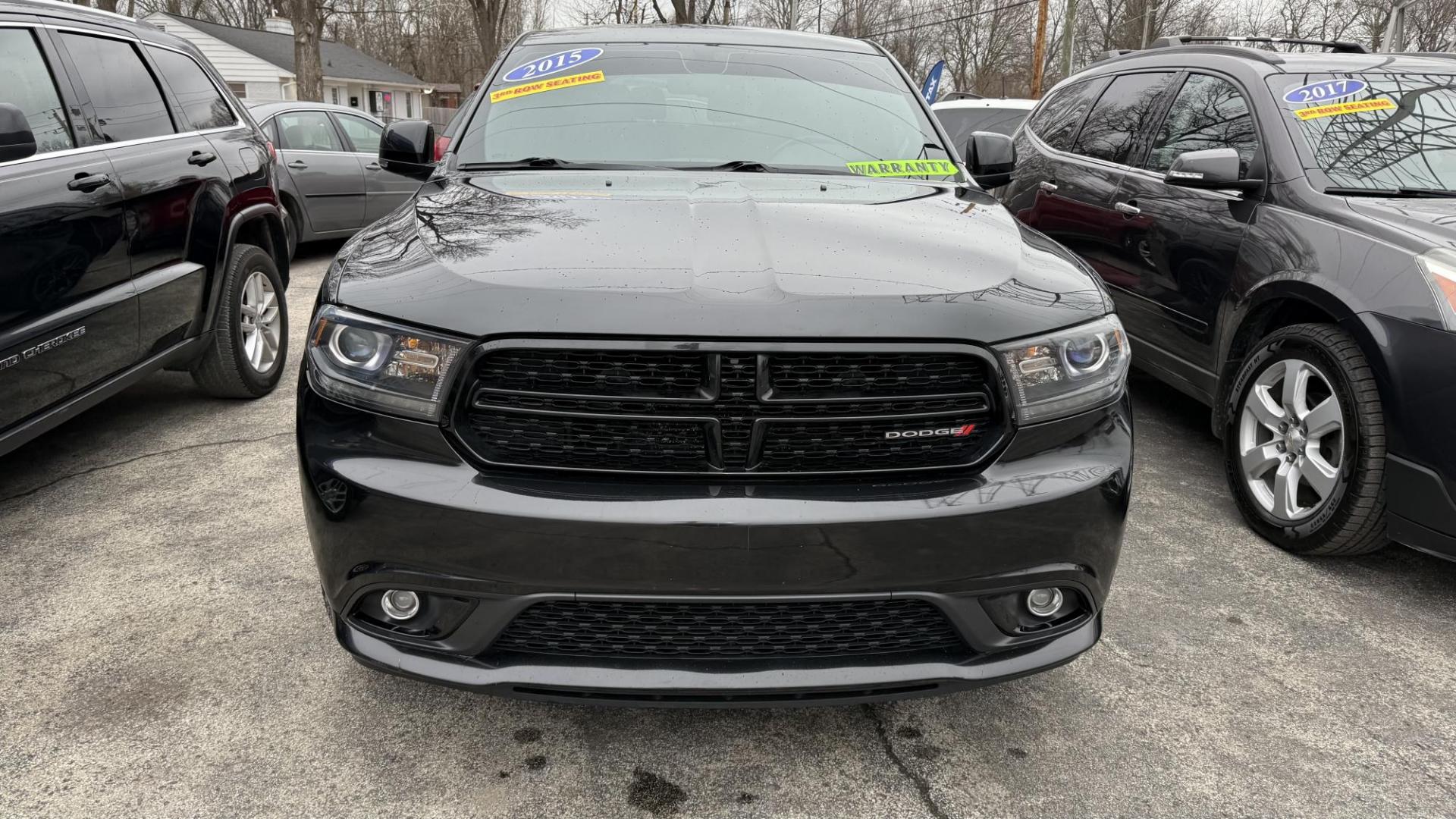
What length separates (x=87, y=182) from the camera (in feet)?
11.7

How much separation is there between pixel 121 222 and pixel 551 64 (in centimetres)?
181

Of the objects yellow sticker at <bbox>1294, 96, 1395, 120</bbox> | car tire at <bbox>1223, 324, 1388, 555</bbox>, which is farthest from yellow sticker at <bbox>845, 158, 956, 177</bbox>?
yellow sticker at <bbox>1294, 96, 1395, 120</bbox>

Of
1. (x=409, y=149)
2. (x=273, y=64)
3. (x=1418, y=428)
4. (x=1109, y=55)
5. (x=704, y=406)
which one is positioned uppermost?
(x=273, y=64)

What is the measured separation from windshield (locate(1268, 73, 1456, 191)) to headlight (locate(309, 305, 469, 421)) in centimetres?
342

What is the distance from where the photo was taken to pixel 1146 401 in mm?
5355

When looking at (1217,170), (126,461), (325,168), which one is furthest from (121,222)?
(325,168)

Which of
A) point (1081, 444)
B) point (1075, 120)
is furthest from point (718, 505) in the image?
point (1075, 120)

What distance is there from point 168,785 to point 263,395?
3.22 metres

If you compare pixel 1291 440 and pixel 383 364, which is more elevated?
pixel 383 364

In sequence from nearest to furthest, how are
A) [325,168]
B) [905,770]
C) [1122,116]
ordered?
[905,770], [1122,116], [325,168]

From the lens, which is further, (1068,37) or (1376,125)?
(1068,37)

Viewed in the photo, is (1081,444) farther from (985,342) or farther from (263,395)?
(263,395)

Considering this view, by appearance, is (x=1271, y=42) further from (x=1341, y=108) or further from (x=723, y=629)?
(x=723, y=629)

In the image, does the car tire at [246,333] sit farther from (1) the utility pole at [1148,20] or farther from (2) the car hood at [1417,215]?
(1) the utility pole at [1148,20]
